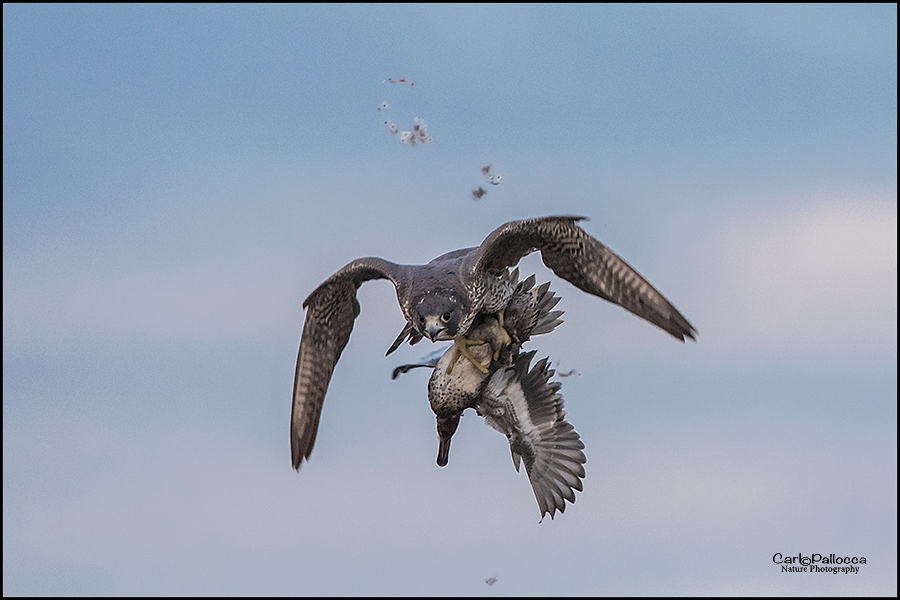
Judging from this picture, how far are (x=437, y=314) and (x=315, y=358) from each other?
2.62 metres

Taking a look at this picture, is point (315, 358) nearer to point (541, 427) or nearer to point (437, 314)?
point (541, 427)

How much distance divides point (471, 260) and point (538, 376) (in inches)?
67.0

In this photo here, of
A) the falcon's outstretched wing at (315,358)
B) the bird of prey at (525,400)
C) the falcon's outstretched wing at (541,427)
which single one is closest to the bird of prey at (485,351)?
the bird of prey at (525,400)

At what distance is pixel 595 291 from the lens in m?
12.0

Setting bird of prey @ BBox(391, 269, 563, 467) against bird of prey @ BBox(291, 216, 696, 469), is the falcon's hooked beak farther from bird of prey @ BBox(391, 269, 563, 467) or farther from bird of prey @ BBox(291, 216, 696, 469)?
bird of prey @ BBox(391, 269, 563, 467)

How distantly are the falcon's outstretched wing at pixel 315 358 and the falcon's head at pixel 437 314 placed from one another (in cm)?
198

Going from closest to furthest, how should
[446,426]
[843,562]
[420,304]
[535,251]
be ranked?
[420,304] → [535,251] → [446,426] → [843,562]

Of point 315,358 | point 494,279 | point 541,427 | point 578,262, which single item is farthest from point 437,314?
point 315,358

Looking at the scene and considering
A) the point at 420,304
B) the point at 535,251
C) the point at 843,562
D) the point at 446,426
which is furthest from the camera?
the point at 843,562

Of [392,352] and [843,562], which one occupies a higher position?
[392,352]

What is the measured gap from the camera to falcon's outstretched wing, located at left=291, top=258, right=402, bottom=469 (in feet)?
43.7

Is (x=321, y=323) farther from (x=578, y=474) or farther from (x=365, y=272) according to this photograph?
(x=578, y=474)

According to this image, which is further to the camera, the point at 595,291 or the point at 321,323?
the point at 321,323

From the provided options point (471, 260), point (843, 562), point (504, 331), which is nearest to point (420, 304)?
point (471, 260)
